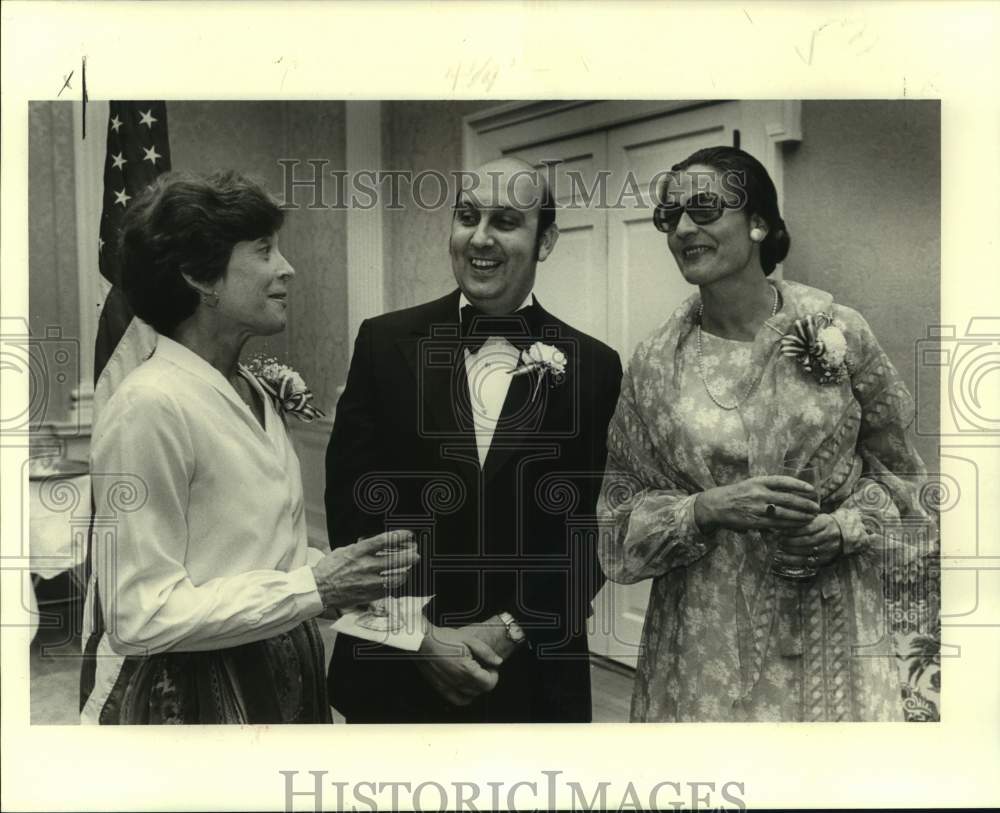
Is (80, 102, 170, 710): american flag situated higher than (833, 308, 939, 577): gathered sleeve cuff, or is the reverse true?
(80, 102, 170, 710): american flag

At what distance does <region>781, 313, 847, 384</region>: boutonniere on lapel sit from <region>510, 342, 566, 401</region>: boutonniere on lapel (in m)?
0.76

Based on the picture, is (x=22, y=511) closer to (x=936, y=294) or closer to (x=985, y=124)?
(x=936, y=294)

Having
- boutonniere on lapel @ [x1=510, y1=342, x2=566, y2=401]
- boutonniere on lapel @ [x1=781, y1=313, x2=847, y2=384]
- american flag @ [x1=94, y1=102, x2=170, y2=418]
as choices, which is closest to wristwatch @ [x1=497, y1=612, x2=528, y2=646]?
boutonniere on lapel @ [x1=510, y1=342, x2=566, y2=401]

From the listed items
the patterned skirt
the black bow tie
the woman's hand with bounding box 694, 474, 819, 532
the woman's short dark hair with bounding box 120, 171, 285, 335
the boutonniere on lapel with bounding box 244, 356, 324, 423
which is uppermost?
the woman's short dark hair with bounding box 120, 171, 285, 335

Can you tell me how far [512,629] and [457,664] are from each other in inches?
9.0

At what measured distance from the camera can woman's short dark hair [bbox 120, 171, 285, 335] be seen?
11.1 ft

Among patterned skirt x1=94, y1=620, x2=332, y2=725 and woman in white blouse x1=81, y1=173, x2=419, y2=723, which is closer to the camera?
woman in white blouse x1=81, y1=173, x2=419, y2=723

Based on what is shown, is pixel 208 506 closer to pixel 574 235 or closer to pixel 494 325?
pixel 494 325

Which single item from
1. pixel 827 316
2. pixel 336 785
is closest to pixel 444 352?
pixel 827 316

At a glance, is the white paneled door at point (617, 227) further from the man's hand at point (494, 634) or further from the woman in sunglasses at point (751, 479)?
the man's hand at point (494, 634)

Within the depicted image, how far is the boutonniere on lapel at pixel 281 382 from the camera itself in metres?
3.50

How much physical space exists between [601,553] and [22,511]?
2.05 meters

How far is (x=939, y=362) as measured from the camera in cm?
359

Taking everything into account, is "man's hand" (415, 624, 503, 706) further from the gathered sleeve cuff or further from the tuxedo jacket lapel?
the gathered sleeve cuff
